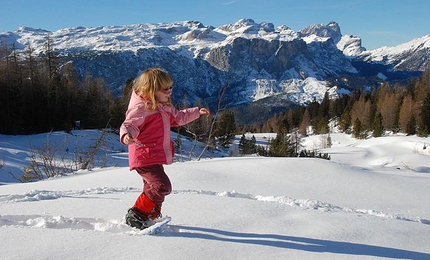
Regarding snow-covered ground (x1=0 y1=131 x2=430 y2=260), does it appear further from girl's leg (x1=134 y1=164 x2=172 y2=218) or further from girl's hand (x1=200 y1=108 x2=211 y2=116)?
girl's hand (x1=200 y1=108 x2=211 y2=116)

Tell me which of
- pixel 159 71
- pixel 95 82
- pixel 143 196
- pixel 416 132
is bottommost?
pixel 416 132

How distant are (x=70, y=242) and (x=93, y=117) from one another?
1605 inches

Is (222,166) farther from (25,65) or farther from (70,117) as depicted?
(25,65)

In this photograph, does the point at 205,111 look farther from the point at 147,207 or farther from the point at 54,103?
the point at 54,103

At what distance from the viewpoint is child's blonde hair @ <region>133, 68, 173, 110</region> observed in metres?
3.06

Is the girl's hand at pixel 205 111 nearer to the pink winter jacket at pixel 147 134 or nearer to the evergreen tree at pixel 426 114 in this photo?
the pink winter jacket at pixel 147 134

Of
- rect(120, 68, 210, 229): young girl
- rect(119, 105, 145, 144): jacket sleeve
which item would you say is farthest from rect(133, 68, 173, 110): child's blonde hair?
rect(119, 105, 145, 144): jacket sleeve

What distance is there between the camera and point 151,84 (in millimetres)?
3074

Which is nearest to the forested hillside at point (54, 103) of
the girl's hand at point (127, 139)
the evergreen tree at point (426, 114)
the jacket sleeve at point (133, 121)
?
the evergreen tree at point (426, 114)

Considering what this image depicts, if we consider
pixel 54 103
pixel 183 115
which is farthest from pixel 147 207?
pixel 54 103

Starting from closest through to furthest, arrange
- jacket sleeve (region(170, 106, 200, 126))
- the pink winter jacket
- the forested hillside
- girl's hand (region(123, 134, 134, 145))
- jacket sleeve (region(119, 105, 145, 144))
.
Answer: girl's hand (region(123, 134, 134, 145)) < jacket sleeve (region(119, 105, 145, 144)) < the pink winter jacket < jacket sleeve (region(170, 106, 200, 126)) < the forested hillside

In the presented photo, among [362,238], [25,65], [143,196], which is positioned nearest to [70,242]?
[143,196]

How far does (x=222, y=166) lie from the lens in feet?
23.7

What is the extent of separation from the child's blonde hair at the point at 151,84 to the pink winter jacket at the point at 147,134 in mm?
60
